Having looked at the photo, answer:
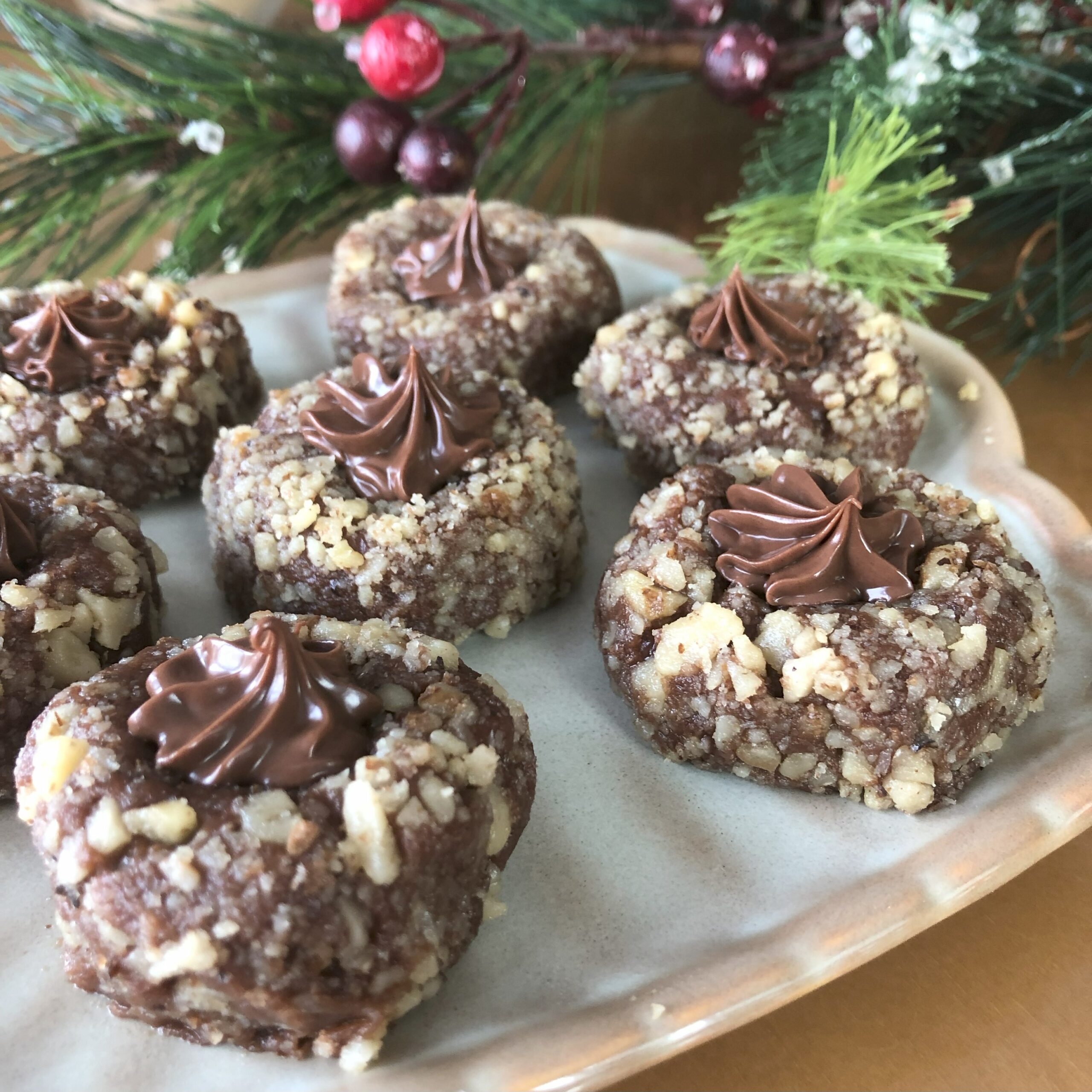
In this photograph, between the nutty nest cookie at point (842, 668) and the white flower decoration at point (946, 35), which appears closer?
the nutty nest cookie at point (842, 668)

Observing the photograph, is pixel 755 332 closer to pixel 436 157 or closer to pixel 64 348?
pixel 436 157

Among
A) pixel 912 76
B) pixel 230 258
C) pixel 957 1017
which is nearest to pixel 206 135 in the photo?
pixel 230 258

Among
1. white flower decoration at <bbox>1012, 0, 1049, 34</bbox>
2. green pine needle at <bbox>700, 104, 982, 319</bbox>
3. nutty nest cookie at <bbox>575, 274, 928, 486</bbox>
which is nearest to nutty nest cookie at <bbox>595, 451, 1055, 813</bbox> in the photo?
nutty nest cookie at <bbox>575, 274, 928, 486</bbox>

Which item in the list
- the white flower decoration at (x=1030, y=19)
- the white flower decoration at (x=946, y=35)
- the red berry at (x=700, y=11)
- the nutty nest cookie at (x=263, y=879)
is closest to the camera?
the nutty nest cookie at (x=263, y=879)

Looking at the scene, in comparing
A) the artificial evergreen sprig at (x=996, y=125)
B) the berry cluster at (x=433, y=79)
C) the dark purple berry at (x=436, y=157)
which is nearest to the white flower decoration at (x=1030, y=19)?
the artificial evergreen sprig at (x=996, y=125)

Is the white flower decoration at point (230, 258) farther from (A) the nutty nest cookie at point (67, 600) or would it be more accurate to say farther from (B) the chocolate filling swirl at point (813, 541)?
(B) the chocolate filling swirl at point (813, 541)

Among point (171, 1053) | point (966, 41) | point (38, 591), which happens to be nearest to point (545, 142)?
point (966, 41)

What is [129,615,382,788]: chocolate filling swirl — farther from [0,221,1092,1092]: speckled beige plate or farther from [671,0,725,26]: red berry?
[671,0,725,26]: red berry
